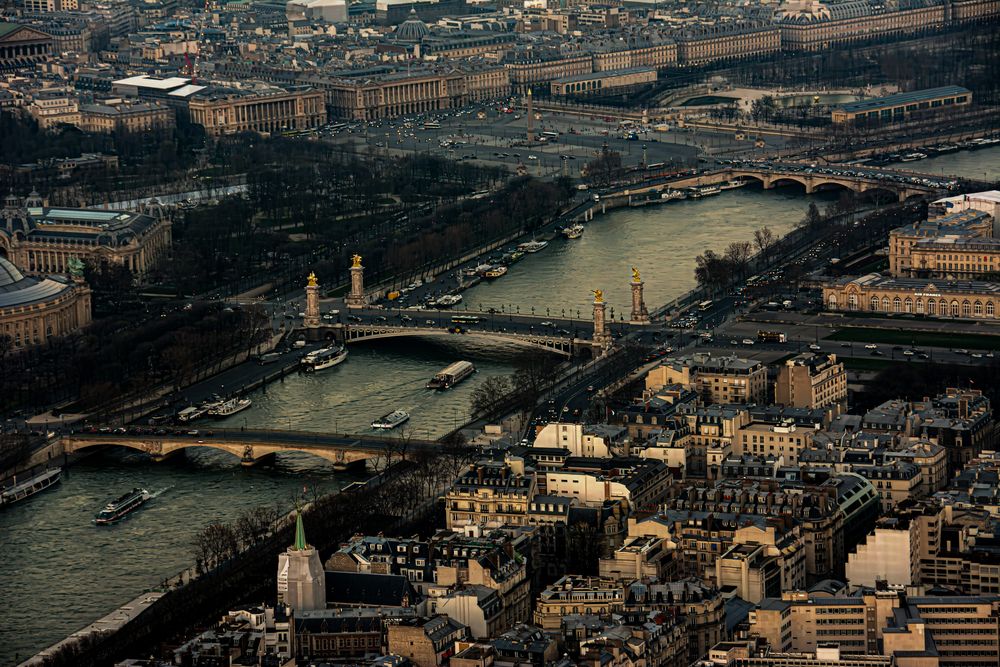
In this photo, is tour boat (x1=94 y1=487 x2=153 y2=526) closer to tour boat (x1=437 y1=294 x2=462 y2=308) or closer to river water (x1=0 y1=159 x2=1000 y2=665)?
river water (x1=0 y1=159 x2=1000 y2=665)

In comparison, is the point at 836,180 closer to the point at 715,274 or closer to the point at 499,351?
the point at 715,274

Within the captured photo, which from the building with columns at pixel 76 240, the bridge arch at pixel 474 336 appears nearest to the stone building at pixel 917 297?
the bridge arch at pixel 474 336

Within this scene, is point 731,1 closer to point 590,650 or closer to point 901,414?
point 901,414

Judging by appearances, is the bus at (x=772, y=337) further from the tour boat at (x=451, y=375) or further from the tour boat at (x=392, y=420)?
the tour boat at (x=392, y=420)

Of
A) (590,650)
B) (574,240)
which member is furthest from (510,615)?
(574,240)

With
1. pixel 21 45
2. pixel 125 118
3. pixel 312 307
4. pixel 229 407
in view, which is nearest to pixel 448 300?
pixel 312 307

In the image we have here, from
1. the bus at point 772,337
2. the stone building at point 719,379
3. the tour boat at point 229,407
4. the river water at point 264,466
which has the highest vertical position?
the stone building at point 719,379

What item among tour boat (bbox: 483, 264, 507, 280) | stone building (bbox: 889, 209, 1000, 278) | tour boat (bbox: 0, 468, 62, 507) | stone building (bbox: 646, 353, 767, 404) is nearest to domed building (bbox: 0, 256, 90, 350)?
tour boat (bbox: 0, 468, 62, 507)
